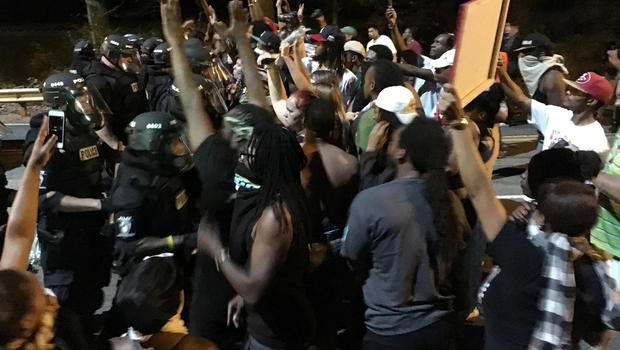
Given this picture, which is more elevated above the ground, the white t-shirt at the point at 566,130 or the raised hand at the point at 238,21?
the raised hand at the point at 238,21

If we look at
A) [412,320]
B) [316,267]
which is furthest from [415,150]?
[316,267]

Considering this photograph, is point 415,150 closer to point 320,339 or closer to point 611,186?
point 611,186

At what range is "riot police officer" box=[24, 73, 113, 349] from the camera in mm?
3777

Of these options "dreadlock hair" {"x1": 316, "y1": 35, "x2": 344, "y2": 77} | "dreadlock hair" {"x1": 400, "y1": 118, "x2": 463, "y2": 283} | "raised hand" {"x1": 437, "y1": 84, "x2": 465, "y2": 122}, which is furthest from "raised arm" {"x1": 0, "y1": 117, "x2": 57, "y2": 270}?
"dreadlock hair" {"x1": 316, "y1": 35, "x2": 344, "y2": 77}

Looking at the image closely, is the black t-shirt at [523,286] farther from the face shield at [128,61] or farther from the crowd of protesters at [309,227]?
the face shield at [128,61]

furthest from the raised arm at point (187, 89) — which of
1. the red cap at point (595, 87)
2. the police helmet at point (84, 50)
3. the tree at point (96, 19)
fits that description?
the tree at point (96, 19)

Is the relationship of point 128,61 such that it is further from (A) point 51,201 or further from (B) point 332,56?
(A) point 51,201

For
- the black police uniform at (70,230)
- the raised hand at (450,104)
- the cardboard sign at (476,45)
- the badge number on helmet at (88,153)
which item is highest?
the cardboard sign at (476,45)

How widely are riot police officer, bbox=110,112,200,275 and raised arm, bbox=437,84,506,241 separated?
1.58m

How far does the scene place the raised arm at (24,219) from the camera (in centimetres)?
260

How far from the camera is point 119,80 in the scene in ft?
23.0

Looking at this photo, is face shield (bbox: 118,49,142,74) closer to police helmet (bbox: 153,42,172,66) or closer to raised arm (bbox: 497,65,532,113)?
police helmet (bbox: 153,42,172,66)

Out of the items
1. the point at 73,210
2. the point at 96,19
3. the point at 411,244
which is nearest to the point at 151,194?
the point at 73,210

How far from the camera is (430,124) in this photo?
2924mm
